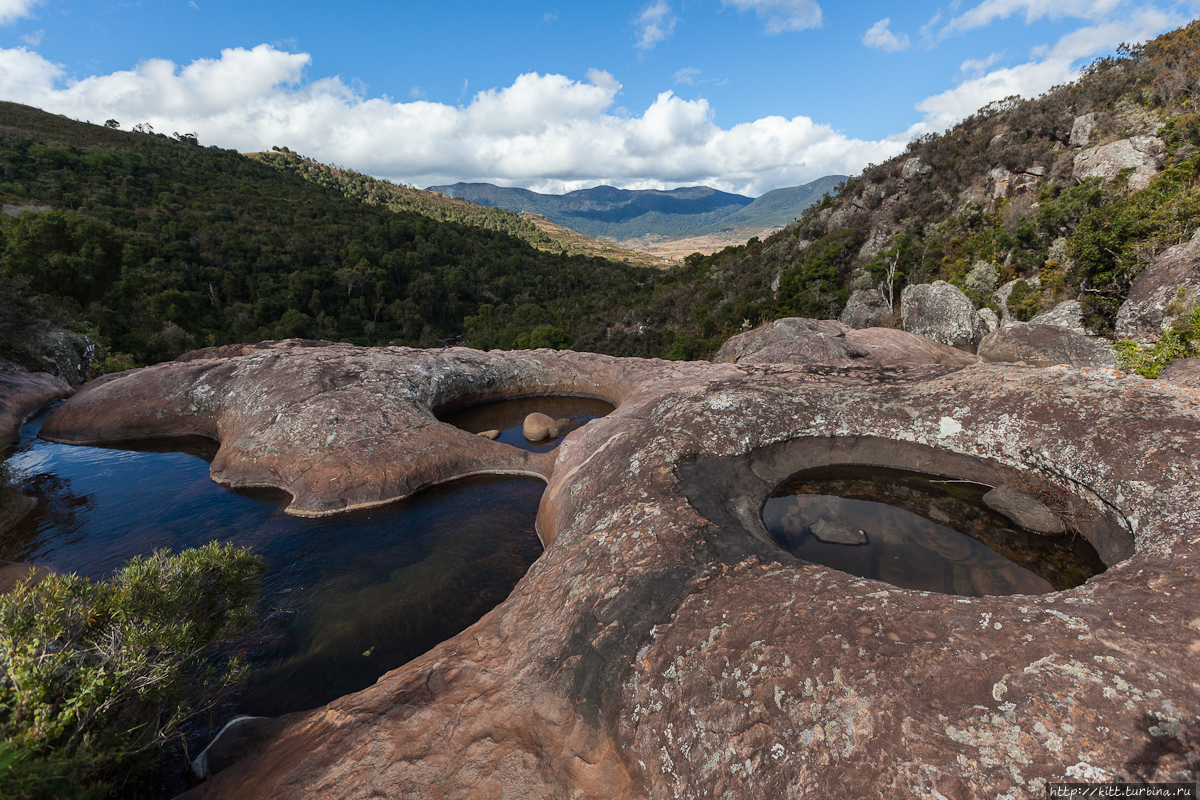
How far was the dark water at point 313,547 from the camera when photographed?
22.6ft

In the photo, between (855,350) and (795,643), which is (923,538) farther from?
(855,350)

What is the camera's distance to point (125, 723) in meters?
3.94

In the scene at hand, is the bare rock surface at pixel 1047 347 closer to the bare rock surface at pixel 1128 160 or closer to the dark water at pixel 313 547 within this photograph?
the bare rock surface at pixel 1128 160

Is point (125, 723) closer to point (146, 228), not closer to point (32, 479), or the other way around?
point (32, 479)

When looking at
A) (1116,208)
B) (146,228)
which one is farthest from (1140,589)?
(146,228)

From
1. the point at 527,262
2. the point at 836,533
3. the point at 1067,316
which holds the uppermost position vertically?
the point at 527,262

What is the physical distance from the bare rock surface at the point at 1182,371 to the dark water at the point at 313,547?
545 inches

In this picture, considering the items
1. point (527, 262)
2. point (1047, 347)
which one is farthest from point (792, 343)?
point (527, 262)

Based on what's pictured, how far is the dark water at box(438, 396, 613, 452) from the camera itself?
15.2 m

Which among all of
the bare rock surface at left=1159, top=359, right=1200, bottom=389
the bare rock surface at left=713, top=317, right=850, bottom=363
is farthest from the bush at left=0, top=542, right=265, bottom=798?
the bare rock surface at left=1159, top=359, right=1200, bottom=389

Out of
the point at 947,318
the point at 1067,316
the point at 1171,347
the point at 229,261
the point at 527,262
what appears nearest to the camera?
the point at 1171,347

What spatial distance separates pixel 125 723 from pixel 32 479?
12843 mm

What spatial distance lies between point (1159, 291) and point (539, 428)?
18.5m

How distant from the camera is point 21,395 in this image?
49.9 ft
